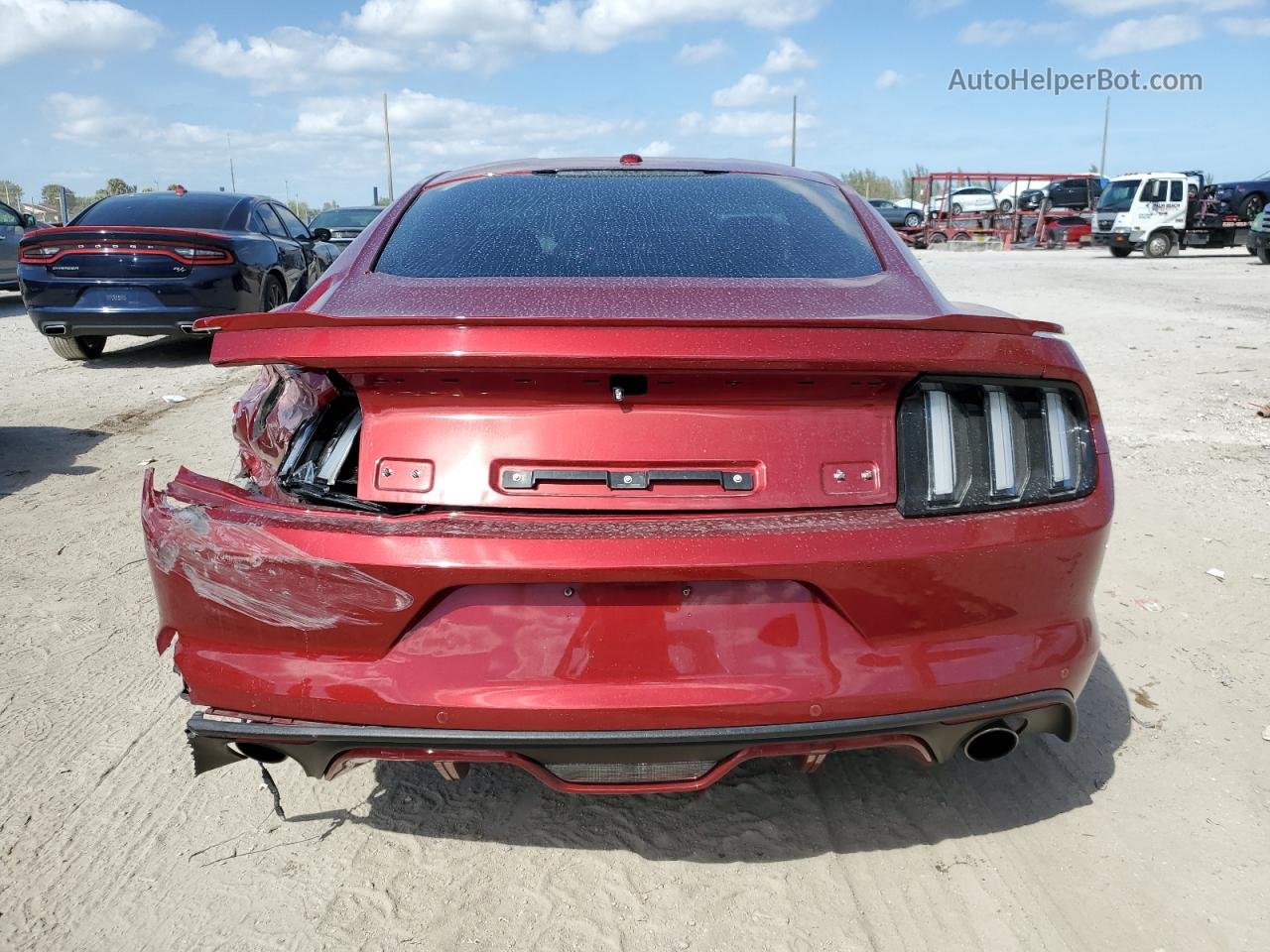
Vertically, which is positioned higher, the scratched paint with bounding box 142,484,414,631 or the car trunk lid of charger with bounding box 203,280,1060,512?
the car trunk lid of charger with bounding box 203,280,1060,512

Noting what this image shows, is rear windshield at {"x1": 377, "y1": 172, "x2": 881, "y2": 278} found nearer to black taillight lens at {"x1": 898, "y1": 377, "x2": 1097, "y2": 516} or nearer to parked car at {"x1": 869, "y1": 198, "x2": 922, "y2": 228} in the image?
black taillight lens at {"x1": 898, "y1": 377, "x2": 1097, "y2": 516}

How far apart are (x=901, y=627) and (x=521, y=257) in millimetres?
1289

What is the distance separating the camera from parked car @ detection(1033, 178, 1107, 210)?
34.6 m

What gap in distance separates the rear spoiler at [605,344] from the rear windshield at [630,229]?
1.68 feet

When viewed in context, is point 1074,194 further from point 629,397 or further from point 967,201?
point 629,397

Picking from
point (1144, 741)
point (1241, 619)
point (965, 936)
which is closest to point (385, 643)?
point (965, 936)

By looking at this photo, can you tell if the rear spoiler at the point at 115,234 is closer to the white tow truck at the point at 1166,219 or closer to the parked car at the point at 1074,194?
the white tow truck at the point at 1166,219

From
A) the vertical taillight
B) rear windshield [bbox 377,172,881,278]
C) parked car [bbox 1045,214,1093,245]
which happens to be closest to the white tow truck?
parked car [bbox 1045,214,1093,245]

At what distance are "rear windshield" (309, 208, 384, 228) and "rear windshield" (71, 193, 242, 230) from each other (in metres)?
8.50

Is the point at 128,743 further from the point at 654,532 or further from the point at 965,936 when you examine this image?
the point at 965,936

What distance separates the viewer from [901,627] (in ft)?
6.25

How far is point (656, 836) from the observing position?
7.90 feet

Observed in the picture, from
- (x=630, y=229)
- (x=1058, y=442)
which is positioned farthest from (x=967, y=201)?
(x=1058, y=442)

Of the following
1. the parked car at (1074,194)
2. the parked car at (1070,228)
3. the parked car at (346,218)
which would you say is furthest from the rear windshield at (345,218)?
the parked car at (1074,194)
